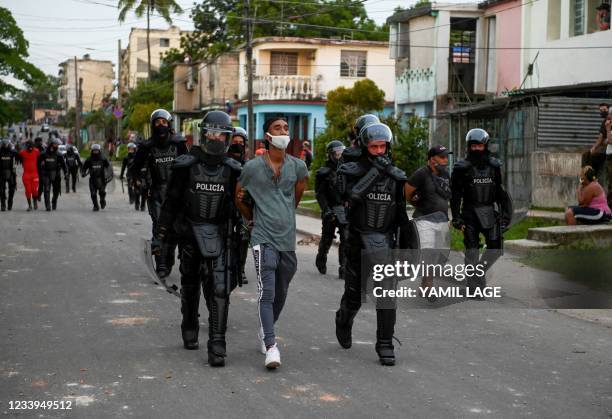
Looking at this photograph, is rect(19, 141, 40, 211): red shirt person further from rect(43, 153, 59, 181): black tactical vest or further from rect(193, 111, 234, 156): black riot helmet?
rect(193, 111, 234, 156): black riot helmet

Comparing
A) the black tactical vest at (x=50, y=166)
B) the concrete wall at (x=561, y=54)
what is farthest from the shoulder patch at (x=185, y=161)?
the concrete wall at (x=561, y=54)

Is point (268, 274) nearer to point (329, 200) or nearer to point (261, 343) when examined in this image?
point (261, 343)

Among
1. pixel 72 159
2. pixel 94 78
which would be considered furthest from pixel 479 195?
pixel 94 78

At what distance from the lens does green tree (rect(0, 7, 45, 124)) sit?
47.0m

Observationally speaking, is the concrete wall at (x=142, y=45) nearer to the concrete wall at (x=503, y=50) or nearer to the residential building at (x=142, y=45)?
the residential building at (x=142, y=45)

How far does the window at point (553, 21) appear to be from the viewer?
2508 centimetres

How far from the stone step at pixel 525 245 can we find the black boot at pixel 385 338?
7227 millimetres

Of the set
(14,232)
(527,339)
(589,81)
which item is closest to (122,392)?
(527,339)

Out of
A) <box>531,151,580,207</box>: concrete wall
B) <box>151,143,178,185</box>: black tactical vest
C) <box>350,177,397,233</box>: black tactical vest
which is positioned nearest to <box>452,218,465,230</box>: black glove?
<box>350,177,397,233</box>: black tactical vest

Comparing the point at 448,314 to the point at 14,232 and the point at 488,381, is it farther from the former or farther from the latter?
the point at 14,232

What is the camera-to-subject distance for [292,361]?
725cm

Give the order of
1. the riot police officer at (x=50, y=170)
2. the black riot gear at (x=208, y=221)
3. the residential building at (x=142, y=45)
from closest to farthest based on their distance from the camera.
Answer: the black riot gear at (x=208, y=221) → the riot police officer at (x=50, y=170) → the residential building at (x=142, y=45)

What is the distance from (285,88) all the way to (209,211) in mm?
36992

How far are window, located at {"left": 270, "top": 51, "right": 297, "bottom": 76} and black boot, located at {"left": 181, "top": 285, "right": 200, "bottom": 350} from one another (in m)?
39.2
